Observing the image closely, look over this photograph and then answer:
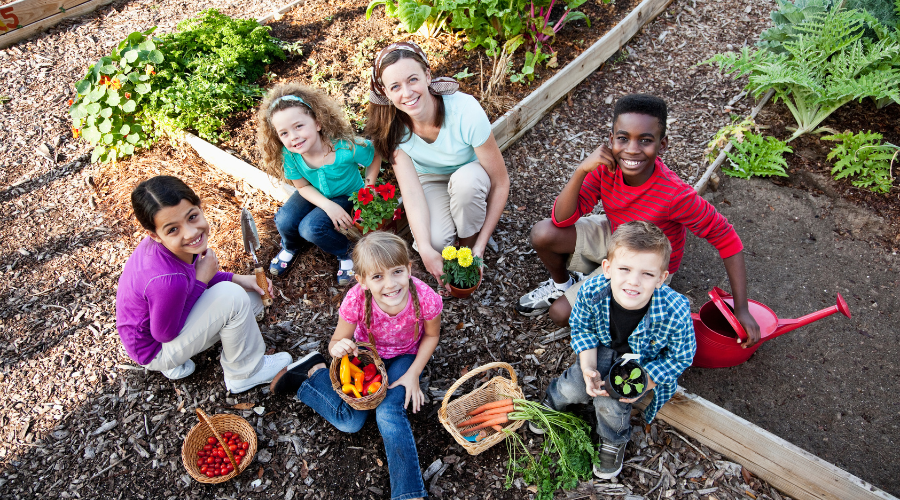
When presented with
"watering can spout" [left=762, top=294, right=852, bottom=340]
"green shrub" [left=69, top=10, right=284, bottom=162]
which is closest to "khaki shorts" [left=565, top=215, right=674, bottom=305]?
"watering can spout" [left=762, top=294, right=852, bottom=340]

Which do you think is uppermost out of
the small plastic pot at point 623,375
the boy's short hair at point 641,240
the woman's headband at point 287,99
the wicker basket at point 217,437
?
the woman's headband at point 287,99

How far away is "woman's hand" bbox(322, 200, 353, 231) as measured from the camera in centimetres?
329

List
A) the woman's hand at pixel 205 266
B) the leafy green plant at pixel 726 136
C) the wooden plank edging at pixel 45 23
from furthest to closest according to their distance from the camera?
the wooden plank edging at pixel 45 23, the leafy green plant at pixel 726 136, the woman's hand at pixel 205 266

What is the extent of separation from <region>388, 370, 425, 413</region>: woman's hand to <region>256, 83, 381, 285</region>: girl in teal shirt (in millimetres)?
982

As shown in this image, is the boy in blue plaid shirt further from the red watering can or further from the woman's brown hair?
the woman's brown hair

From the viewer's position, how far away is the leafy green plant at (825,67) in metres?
3.66

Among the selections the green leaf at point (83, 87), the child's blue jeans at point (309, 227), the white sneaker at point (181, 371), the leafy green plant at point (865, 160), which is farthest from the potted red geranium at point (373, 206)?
the leafy green plant at point (865, 160)

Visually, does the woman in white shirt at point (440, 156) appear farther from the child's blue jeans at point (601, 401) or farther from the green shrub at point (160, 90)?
the green shrub at point (160, 90)

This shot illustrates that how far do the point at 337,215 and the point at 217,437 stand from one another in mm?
1439

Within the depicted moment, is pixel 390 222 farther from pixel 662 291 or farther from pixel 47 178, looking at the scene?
pixel 47 178

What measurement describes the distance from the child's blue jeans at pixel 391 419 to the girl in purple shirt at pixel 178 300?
1.16 feet

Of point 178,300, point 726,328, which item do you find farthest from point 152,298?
point 726,328

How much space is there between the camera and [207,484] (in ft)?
8.53

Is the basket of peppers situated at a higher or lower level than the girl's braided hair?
lower
